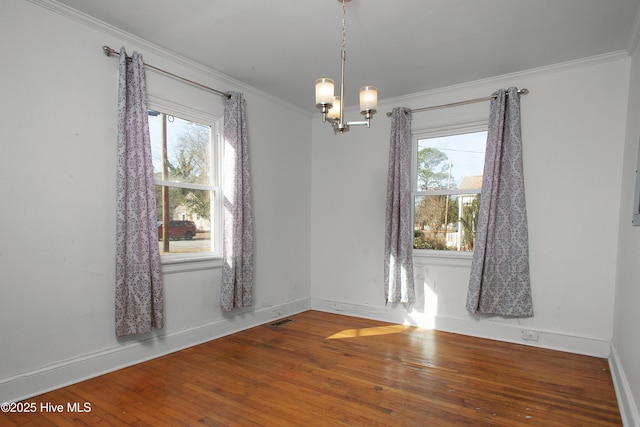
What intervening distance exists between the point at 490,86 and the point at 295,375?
11.2ft

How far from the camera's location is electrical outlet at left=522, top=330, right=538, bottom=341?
3.37 meters

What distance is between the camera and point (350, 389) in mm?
2461

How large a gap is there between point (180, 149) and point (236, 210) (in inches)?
31.3

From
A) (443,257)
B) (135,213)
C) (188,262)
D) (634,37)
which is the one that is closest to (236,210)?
(188,262)

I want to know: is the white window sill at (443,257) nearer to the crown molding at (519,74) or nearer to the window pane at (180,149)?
the crown molding at (519,74)

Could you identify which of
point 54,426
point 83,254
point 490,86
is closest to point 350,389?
point 54,426

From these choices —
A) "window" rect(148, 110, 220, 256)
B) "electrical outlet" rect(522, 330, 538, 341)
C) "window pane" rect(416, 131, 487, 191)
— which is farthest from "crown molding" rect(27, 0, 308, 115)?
"electrical outlet" rect(522, 330, 538, 341)

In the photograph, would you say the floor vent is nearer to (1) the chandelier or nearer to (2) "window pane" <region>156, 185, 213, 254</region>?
(2) "window pane" <region>156, 185, 213, 254</region>

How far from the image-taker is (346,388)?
8.12ft

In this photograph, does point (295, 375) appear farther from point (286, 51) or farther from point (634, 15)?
point (634, 15)

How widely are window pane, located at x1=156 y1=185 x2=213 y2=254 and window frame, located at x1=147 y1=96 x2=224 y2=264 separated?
5 centimetres

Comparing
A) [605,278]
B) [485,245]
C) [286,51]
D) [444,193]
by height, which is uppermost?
[286,51]

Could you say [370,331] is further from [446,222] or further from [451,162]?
[451,162]

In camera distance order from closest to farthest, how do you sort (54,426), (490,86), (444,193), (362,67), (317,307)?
(54,426), (362,67), (490,86), (444,193), (317,307)
